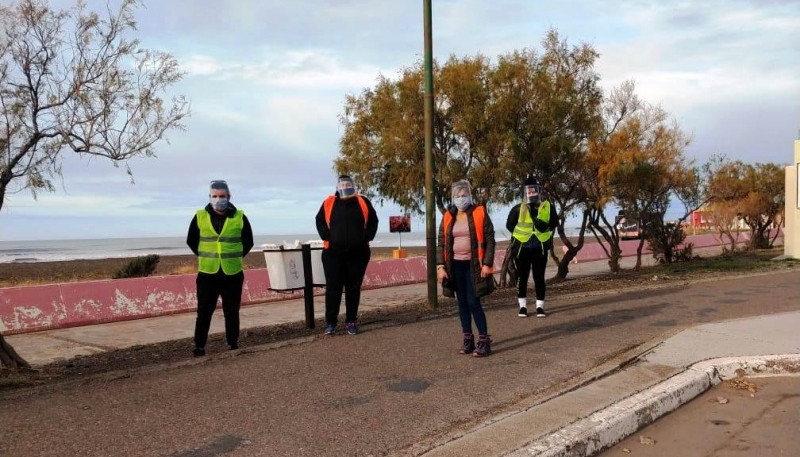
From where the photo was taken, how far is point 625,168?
49.0 feet

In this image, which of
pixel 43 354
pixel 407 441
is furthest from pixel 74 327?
pixel 407 441

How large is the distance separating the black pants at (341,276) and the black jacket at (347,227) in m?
0.11

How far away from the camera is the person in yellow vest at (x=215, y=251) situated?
295 inches

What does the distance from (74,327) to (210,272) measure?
19.6 feet

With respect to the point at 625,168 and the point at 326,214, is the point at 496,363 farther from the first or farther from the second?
the point at 625,168

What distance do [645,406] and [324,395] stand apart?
253 cm

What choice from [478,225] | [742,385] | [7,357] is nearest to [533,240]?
[478,225]

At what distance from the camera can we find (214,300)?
301 inches

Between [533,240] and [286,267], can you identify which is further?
[533,240]

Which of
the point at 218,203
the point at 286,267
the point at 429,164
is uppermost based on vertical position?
the point at 429,164

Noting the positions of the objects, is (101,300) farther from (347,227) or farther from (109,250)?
(109,250)

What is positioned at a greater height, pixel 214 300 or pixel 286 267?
pixel 286 267

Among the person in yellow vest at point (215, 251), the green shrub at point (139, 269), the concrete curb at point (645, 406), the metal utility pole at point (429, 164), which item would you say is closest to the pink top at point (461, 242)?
the concrete curb at point (645, 406)

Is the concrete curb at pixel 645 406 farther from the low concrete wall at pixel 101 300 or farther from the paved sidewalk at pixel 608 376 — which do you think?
the low concrete wall at pixel 101 300
